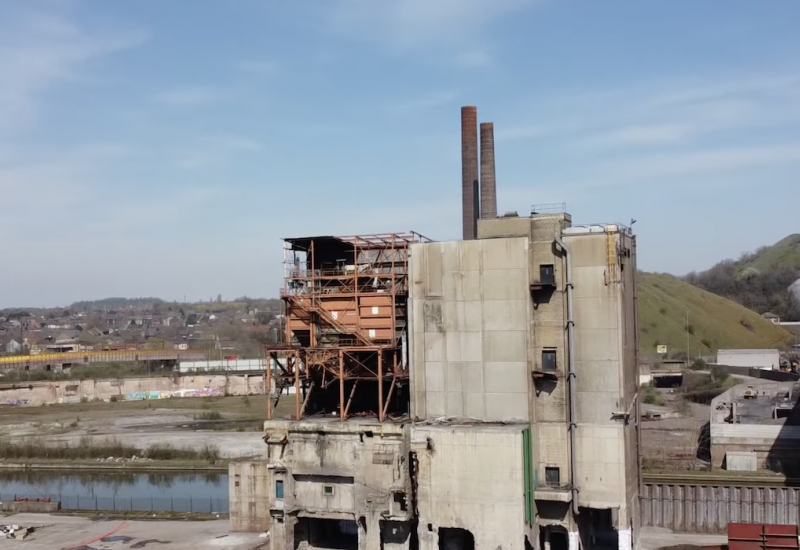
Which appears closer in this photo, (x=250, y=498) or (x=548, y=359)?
(x=548, y=359)

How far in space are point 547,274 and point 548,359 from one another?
399cm

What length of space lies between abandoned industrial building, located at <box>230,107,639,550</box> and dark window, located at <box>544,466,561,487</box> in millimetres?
50

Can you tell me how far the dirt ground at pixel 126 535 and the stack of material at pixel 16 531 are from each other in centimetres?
35

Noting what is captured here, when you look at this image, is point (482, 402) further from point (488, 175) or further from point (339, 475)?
point (488, 175)

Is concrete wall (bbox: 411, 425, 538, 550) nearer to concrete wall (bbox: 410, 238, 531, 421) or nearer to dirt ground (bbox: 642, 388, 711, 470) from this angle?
concrete wall (bbox: 410, 238, 531, 421)

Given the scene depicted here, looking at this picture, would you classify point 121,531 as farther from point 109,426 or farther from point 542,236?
point 109,426

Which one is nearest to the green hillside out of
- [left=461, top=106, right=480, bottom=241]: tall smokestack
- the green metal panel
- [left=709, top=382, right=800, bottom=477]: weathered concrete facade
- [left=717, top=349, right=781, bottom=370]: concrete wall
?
[left=717, top=349, right=781, bottom=370]: concrete wall

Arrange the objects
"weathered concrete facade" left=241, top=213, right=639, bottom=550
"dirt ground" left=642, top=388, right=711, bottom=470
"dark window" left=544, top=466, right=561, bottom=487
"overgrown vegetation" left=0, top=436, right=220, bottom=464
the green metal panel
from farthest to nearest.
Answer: "overgrown vegetation" left=0, top=436, right=220, bottom=464, "dirt ground" left=642, top=388, right=711, bottom=470, "dark window" left=544, top=466, right=561, bottom=487, "weathered concrete facade" left=241, top=213, right=639, bottom=550, the green metal panel

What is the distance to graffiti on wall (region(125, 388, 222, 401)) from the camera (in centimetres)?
11962

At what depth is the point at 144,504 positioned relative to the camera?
55781mm

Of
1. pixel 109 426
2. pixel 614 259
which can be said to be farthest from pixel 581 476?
pixel 109 426

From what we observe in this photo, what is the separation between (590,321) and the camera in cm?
3778

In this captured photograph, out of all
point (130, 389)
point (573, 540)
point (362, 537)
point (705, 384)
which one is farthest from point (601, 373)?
point (130, 389)

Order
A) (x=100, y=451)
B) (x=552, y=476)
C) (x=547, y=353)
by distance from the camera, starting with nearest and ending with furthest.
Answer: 1. (x=552, y=476)
2. (x=547, y=353)
3. (x=100, y=451)
